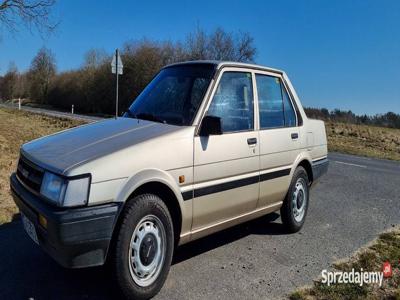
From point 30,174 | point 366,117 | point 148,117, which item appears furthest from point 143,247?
point 366,117

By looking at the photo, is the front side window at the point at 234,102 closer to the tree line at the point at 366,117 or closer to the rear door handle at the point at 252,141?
the rear door handle at the point at 252,141

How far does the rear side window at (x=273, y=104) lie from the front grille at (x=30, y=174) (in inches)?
97.6

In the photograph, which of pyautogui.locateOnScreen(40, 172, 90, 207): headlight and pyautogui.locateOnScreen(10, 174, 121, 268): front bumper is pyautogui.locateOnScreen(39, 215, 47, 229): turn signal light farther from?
pyautogui.locateOnScreen(40, 172, 90, 207): headlight

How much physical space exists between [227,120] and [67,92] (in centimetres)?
5356

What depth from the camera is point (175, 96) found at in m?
4.22

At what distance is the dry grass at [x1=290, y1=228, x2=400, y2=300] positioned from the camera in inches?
141

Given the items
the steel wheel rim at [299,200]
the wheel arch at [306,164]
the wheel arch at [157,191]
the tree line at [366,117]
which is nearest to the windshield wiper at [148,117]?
the wheel arch at [157,191]

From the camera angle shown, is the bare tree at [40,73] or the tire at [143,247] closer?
the tire at [143,247]

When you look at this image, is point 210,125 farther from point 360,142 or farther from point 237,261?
point 360,142

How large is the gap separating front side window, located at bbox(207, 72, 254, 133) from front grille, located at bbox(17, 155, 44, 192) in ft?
5.52

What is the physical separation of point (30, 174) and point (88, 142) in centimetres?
56

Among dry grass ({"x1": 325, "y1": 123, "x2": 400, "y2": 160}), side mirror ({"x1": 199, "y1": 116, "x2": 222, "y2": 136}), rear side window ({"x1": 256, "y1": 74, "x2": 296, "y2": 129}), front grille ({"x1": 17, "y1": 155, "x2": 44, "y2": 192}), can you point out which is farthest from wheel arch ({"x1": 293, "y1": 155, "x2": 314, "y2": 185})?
dry grass ({"x1": 325, "y1": 123, "x2": 400, "y2": 160})

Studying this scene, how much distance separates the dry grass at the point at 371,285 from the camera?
11.7 ft

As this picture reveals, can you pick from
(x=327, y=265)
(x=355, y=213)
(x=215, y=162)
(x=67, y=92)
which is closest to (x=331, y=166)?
(x=355, y=213)
